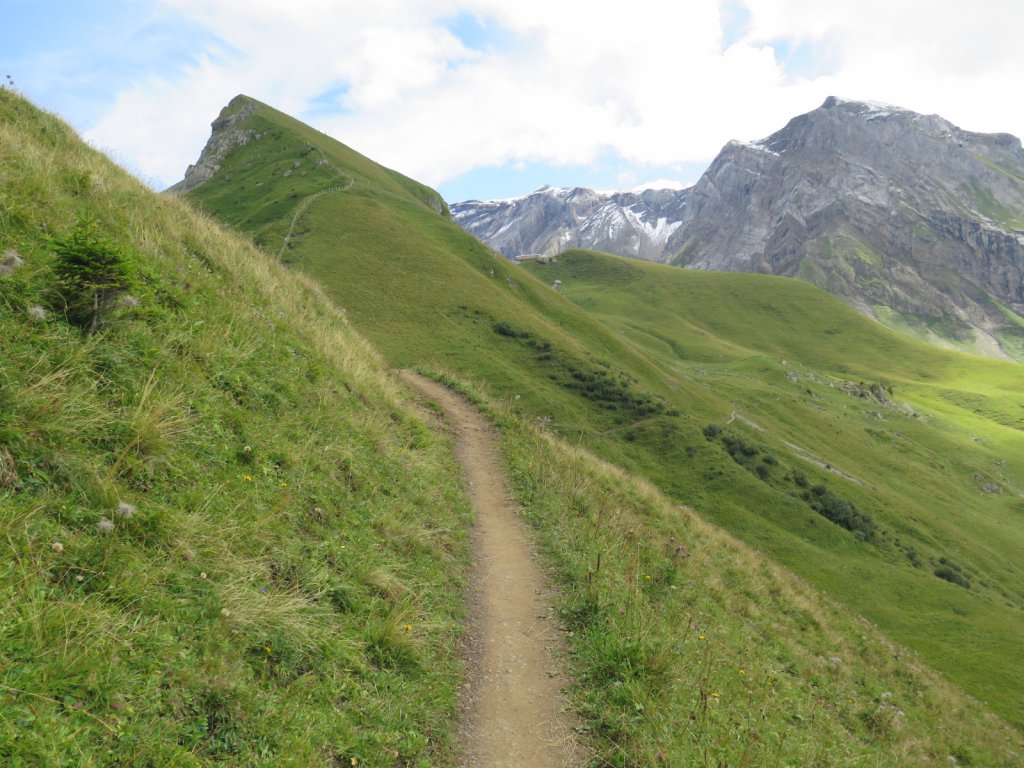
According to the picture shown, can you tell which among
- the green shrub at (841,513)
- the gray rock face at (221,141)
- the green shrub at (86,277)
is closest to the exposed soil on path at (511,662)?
the green shrub at (86,277)

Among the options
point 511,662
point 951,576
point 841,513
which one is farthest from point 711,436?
point 511,662

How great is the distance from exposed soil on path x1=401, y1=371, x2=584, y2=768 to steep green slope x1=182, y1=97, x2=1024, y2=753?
3.14 meters

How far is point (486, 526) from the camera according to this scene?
527 inches

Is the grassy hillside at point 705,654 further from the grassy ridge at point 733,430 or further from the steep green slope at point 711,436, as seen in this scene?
the grassy ridge at point 733,430

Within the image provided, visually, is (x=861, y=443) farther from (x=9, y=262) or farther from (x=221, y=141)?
(x=221, y=141)

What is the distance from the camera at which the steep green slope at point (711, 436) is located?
1193 inches

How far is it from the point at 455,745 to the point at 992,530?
70.9 m

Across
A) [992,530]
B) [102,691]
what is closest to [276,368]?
[102,691]

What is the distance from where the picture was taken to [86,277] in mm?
7160

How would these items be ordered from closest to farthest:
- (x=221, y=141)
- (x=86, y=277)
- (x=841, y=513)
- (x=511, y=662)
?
(x=86, y=277)
(x=511, y=662)
(x=841, y=513)
(x=221, y=141)

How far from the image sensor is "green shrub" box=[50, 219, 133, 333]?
23.1 feet

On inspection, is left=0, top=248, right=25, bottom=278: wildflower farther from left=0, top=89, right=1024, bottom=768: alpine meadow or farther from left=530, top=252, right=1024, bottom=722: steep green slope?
left=530, top=252, right=1024, bottom=722: steep green slope

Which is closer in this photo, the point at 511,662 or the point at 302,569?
the point at 302,569

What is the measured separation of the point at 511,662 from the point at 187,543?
5200 mm
